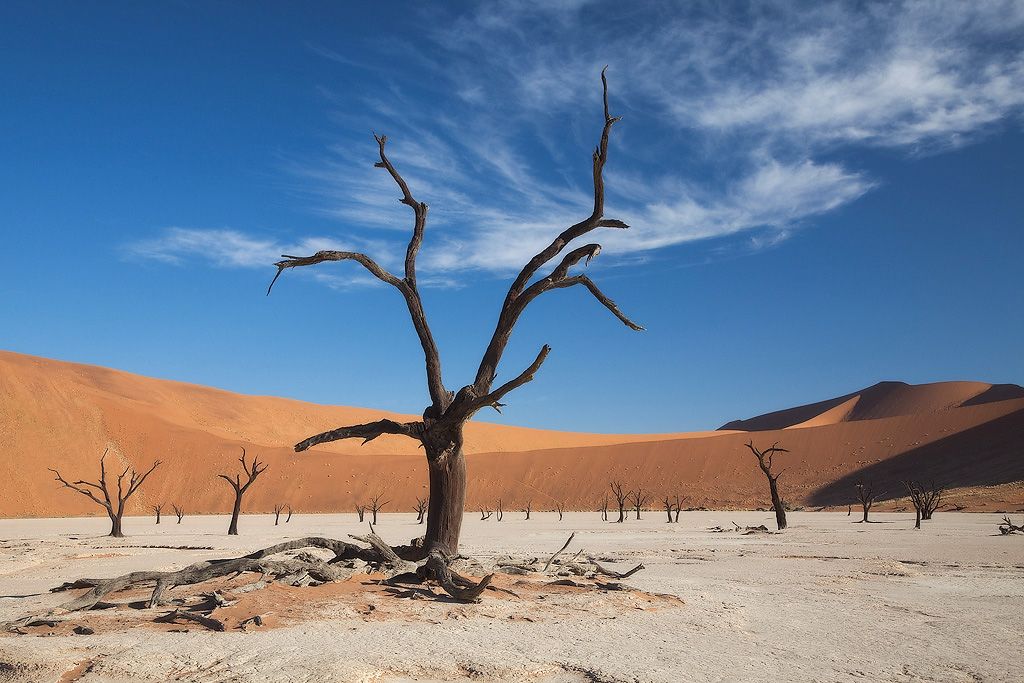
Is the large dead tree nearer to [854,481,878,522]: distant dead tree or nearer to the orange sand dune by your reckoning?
[854,481,878,522]: distant dead tree

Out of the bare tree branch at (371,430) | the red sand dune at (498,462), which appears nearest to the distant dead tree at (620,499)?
the red sand dune at (498,462)

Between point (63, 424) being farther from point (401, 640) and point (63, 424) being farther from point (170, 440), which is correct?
point (401, 640)

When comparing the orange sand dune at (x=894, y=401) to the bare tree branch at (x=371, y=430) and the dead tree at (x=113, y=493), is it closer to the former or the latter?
the dead tree at (x=113, y=493)

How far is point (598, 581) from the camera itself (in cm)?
950

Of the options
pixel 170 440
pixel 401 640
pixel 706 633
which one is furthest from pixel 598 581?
pixel 170 440

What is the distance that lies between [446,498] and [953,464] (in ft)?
163

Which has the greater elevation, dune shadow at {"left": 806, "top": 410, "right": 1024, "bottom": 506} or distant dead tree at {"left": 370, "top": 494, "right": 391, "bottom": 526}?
dune shadow at {"left": 806, "top": 410, "right": 1024, "bottom": 506}

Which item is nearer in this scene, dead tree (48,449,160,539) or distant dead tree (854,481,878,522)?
dead tree (48,449,160,539)

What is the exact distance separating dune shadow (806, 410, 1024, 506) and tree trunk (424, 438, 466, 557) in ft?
141

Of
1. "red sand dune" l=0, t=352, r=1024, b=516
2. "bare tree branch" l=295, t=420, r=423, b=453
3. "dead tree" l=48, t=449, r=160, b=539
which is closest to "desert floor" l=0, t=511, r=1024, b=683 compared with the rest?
"bare tree branch" l=295, t=420, r=423, b=453

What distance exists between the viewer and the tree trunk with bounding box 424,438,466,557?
9062 mm

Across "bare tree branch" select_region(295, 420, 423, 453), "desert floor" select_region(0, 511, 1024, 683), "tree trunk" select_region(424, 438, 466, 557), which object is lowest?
"desert floor" select_region(0, 511, 1024, 683)

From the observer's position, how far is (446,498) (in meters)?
9.10

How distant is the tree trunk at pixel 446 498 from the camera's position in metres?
9.06
